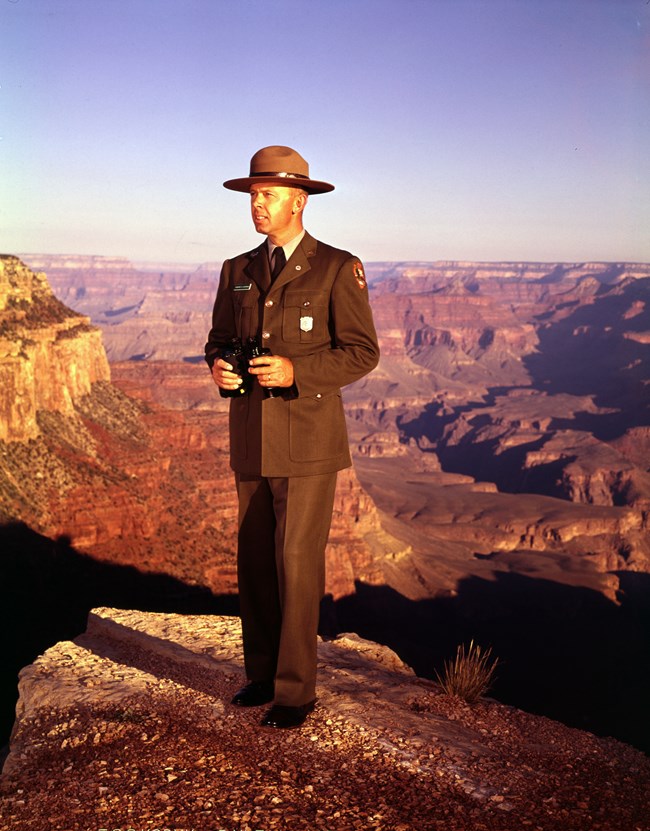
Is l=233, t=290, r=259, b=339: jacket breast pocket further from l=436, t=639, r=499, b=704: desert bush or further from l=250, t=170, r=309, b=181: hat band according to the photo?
l=436, t=639, r=499, b=704: desert bush

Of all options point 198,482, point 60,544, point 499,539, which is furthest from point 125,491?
point 499,539

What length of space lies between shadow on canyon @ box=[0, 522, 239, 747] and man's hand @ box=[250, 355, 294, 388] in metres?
20.6

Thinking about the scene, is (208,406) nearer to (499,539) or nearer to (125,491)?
(499,539)

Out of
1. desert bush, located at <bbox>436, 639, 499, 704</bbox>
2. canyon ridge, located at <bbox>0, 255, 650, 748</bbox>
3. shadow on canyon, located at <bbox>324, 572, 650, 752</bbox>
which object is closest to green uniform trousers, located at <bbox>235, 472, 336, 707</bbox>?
desert bush, located at <bbox>436, 639, 499, 704</bbox>

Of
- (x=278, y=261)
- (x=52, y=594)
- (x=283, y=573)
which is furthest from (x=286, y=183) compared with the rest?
(x=52, y=594)

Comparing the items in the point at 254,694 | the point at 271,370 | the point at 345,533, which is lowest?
the point at 345,533

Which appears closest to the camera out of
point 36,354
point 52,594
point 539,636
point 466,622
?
point 52,594

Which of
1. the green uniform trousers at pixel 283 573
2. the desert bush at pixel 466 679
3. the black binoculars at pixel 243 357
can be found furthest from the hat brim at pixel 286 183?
the desert bush at pixel 466 679

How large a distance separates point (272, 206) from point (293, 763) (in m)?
3.32

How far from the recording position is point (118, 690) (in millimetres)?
6230

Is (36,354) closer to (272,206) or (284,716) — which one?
(272,206)

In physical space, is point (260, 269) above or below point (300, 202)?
below

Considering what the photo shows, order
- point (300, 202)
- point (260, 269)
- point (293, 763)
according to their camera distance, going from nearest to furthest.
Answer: point (293, 763)
point (300, 202)
point (260, 269)

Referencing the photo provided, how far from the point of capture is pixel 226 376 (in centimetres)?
506
